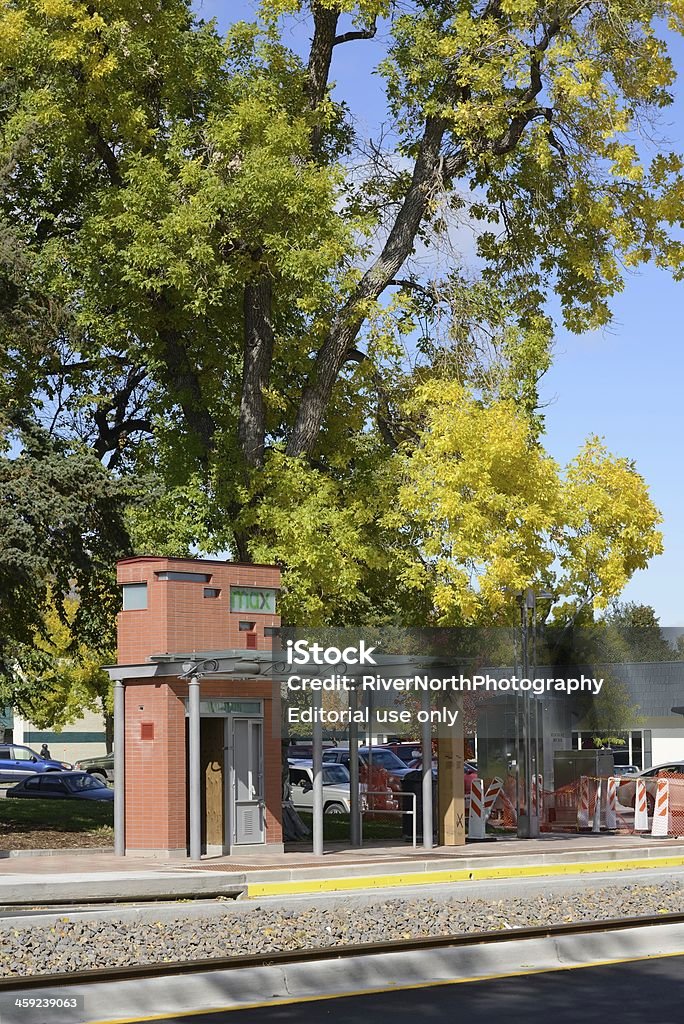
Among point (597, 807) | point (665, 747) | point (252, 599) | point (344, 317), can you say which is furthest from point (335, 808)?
point (665, 747)

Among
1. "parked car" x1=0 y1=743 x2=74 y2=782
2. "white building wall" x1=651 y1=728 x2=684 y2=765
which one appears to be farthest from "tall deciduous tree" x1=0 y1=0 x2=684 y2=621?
"white building wall" x1=651 y1=728 x2=684 y2=765

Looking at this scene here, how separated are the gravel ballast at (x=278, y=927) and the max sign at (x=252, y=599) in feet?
29.5

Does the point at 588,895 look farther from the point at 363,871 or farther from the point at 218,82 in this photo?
the point at 218,82

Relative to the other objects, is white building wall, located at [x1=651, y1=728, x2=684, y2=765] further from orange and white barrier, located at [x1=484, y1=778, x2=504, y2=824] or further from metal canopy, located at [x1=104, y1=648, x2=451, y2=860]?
metal canopy, located at [x1=104, y1=648, x2=451, y2=860]

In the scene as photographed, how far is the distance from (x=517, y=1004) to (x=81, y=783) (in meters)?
38.1

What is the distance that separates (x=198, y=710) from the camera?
79.4ft

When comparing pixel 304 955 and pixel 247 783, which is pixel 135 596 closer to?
pixel 247 783

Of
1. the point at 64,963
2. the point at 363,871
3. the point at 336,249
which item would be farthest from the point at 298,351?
the point at 64,963

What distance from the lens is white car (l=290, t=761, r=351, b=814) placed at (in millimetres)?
42031

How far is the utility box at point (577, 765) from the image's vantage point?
118 feet

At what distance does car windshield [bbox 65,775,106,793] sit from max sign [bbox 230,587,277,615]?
22.5m

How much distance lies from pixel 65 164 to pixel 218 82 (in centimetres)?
361

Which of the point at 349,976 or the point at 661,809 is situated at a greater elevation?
the point at 661,809

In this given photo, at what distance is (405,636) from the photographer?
3384 cm
